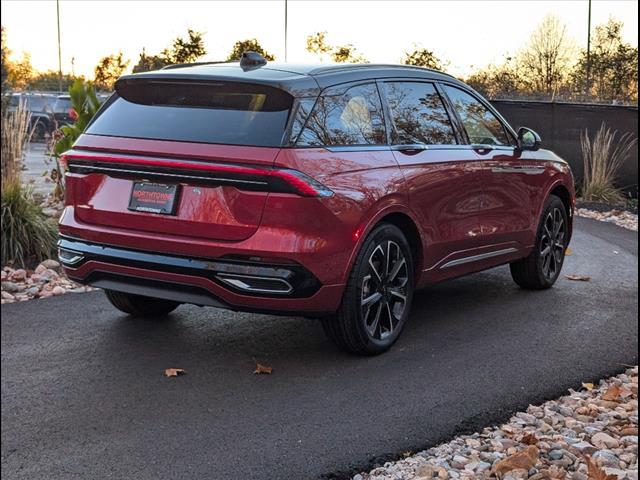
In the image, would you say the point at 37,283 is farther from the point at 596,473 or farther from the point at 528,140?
the point at 596,473

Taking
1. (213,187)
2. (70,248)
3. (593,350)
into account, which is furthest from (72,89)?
(593,350)

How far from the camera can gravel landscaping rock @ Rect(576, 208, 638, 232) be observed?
12625 mm

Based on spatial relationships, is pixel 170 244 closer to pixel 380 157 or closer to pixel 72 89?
pixel 380 157

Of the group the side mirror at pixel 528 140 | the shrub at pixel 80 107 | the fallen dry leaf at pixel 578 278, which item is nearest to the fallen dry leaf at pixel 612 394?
the side mirror at pixel 528 140

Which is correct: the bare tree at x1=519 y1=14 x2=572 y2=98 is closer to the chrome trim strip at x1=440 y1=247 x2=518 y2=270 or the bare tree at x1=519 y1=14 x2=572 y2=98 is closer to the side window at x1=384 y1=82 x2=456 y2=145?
the chrome trim strip at x1=440 y1=247 x2=518 y2=270

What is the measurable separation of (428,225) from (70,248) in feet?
7.29

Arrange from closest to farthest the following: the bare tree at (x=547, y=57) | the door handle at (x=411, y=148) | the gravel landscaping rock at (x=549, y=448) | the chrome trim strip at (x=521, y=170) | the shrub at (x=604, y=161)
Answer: the gravel landscaping rock at (x=549, y=448) < the door handle at (x=411, y=148) < the chrome trim strip at (x=521, y=170) < the shrub at (x=604, y=161) < the bare tree at (x=547, y=57)

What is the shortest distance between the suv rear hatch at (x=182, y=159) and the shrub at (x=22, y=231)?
9.87ft

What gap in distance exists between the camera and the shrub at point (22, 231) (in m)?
8.20

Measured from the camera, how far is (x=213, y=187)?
4879 mm

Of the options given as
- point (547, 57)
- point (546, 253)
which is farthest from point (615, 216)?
point (546, 253)

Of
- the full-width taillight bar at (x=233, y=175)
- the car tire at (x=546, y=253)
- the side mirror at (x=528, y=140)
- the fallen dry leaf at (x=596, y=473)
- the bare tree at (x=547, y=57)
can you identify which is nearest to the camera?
the fallen dry leaf at (x=596, y=473)

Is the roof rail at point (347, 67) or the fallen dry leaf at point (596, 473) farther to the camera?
the roof rail at point (347, 67)

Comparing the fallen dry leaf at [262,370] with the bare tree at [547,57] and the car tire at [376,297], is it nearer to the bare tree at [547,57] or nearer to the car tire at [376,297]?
the car tire at [376,297]
